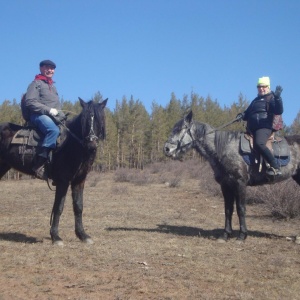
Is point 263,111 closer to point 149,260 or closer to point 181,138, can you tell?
point 181,138

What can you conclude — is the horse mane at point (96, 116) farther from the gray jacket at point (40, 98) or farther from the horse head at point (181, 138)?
the horse head at point (181, 138)

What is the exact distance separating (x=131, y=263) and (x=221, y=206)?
26.7ft

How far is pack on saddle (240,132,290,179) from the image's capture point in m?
8.12

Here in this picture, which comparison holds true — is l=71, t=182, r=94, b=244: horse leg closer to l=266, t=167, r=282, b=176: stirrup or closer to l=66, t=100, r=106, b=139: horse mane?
l=66, t=100, r=106, b=139: horse mane

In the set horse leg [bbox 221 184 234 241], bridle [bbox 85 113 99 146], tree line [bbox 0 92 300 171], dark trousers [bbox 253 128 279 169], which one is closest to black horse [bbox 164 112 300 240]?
horse leg [bbox 221 184 234 241]

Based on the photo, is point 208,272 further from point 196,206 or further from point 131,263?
point 196,206

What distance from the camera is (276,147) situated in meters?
8.22

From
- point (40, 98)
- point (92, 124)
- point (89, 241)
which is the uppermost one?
point (40, 98)

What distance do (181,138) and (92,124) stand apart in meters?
2.28

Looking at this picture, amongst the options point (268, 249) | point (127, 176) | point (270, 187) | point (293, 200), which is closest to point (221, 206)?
point (270, 187)

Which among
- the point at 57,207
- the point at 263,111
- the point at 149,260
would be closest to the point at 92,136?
the point at 57,207

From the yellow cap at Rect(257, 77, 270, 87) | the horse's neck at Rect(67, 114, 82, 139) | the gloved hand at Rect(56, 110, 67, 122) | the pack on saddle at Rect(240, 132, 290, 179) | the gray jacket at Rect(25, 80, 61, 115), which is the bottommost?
the pack on saddle at Rect(240, 132, 290, 179)

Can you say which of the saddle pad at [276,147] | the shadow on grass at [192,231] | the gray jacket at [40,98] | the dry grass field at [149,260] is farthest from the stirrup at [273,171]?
the gray jacket at [40,98]

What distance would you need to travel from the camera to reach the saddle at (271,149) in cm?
815
